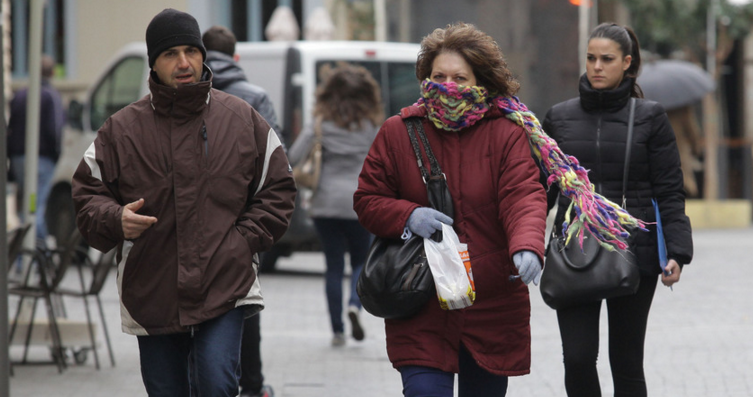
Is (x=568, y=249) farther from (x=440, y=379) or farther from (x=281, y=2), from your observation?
(x=281, y=2)

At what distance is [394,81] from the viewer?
508 inches

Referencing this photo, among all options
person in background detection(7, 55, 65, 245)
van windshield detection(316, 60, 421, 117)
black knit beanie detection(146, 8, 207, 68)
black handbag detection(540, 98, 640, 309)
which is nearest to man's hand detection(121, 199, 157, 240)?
black knit beanie detection(146, 8, 207, 68)

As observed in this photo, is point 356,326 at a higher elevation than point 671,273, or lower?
lower

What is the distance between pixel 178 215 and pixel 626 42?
2026mm

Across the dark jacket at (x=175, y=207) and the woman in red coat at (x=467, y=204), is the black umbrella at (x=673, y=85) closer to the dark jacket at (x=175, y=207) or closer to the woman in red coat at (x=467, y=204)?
the woman in red coat at (x=467, y=204)

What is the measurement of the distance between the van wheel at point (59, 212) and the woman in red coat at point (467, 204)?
9916 millimetres

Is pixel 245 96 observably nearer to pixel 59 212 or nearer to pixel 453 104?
pixel 453 104

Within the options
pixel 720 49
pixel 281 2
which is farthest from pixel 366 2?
pixel 720 49

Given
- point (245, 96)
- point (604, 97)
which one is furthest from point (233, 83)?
point (604, 97)

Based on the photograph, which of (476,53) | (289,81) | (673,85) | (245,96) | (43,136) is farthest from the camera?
(673,85)

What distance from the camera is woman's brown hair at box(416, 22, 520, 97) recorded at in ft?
14.3

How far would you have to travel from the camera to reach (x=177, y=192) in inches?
167

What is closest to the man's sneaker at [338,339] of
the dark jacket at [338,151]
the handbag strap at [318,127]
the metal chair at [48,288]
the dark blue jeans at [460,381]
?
the dark jacket at [338,151]

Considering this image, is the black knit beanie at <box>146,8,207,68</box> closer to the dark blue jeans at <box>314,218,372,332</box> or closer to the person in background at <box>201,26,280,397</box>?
the person in background at <box>201,26,280,397</box>
